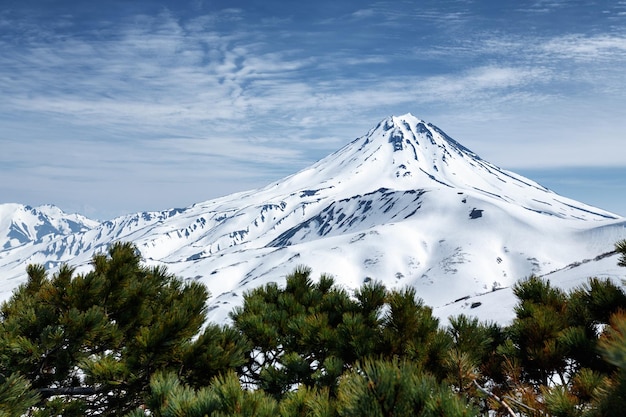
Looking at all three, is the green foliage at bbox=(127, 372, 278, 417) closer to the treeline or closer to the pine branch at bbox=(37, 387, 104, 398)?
the treeline

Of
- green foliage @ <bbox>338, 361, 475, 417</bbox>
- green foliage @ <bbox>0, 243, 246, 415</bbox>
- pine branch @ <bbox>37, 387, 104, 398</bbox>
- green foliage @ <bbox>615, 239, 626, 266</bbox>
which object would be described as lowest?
pine branch @ <bbox>37, 387, 104, 398</bbox>

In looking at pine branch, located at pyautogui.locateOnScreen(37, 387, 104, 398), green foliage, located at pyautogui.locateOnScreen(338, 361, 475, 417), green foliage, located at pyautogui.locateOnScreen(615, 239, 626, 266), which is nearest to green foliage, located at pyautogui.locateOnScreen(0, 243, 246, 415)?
pine branch, located at pyautogui.locateOnScreen(37, 387, 104, 398)

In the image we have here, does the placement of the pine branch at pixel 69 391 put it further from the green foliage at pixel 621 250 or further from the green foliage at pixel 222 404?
the green foliage at pixel 621 250

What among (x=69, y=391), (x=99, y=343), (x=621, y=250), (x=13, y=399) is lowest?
(x=69, y=391)

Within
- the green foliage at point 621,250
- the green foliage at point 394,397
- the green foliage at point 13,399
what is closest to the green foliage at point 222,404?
the green foliage at point 394,397

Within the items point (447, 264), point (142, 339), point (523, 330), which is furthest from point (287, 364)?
point (447, 264)

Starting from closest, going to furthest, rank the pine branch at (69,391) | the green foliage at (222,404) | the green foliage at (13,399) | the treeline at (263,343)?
the green foliage at (222,404) < the green foliage at (13,399) < the treeline at (263,343) < the pine branch at (69,391)

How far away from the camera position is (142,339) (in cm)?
497

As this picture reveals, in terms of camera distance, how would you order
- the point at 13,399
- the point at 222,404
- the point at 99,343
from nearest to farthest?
the point at 222,404 < the point at 13,399 < the point at 99,343

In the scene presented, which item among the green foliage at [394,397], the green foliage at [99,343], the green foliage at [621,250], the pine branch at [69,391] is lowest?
the pine branch at [69,391]

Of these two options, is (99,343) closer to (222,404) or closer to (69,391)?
(69,391)

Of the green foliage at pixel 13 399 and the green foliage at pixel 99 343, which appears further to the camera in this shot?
the green foliage at pixel 99 343

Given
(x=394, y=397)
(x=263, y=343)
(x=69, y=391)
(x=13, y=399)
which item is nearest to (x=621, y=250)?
(x=394, y=397)

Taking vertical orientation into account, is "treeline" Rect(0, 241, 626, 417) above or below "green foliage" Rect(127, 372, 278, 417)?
below
